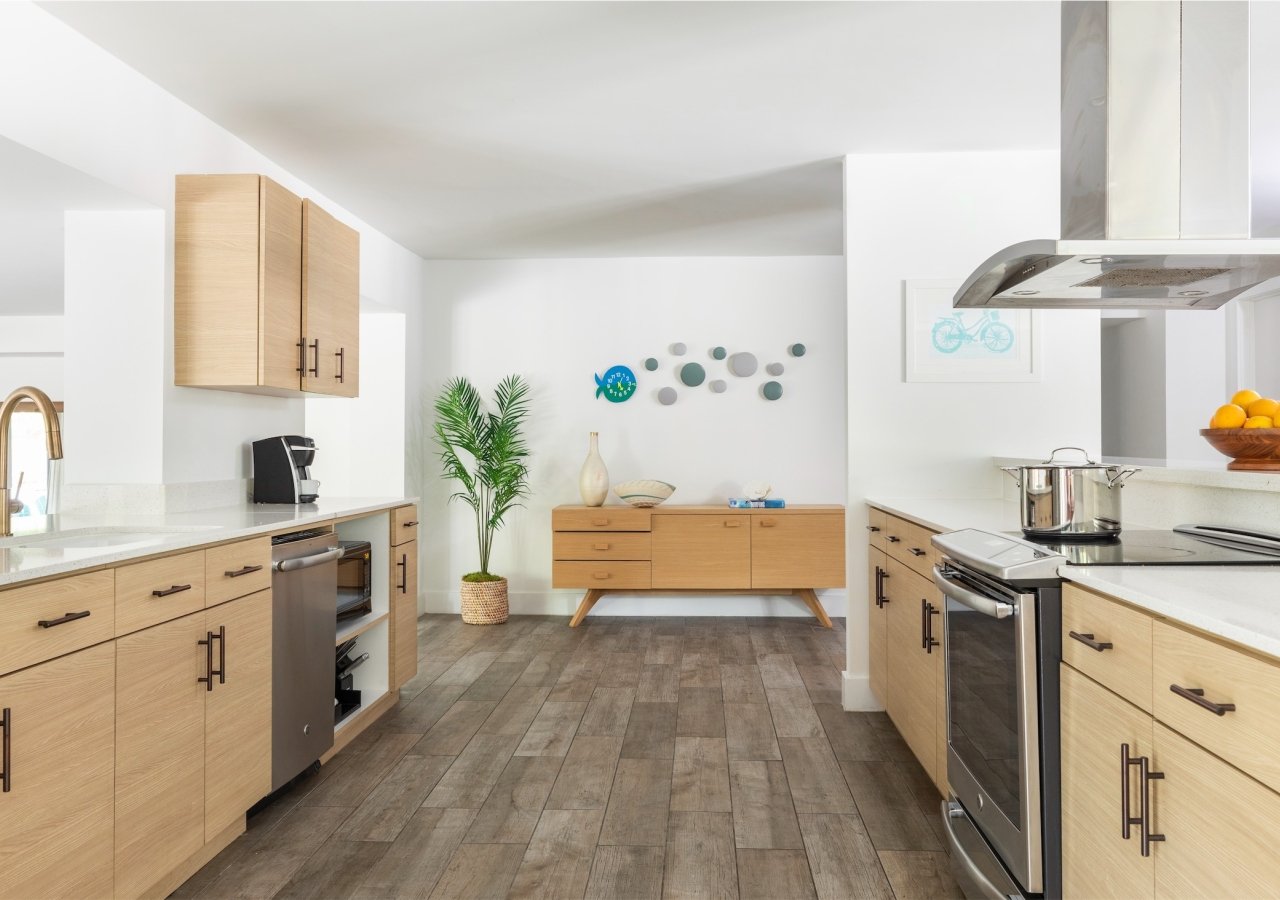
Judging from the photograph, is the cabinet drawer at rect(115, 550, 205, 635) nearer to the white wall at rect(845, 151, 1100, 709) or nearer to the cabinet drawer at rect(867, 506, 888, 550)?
the cabinet drawer at rect(867, 506, 888, 550)

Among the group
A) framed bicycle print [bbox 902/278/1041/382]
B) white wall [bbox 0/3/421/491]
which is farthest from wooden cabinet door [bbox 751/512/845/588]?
white wall [bbox 0/3/421/491]

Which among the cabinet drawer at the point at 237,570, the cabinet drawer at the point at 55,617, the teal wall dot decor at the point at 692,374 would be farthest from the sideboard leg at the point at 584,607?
the cabinet drawer at the point at 55,617

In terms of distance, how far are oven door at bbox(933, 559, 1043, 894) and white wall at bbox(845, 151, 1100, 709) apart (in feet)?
5.02

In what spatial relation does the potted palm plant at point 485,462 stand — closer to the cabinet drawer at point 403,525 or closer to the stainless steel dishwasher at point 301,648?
the cabinet drawer at point 403,525

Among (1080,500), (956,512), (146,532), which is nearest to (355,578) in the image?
(146,532)

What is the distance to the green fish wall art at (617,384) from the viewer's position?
5.66 m

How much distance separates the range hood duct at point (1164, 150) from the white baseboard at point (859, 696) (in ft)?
6.90

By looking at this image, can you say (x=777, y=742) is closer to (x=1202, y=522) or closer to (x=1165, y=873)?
(x=1202, y=522)

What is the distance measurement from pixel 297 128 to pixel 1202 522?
3.49m

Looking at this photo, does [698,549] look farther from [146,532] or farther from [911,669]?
[146,532]

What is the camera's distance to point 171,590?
200cm

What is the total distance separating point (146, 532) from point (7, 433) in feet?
1.46

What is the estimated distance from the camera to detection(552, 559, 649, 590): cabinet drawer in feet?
16.9

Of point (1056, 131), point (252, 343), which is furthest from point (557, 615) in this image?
point (1056, 131)
